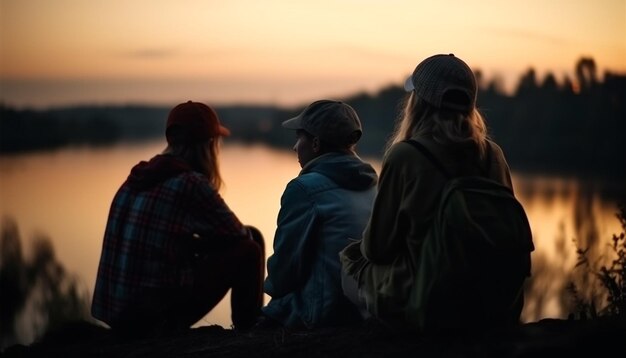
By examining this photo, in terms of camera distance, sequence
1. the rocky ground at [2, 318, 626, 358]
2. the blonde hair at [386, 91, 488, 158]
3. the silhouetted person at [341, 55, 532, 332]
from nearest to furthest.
Answer: 1. the rocky ground at [2, 318, 626, 358]
2. the silhouetted person at [341, 55, 532, 332]
3. the blonde hair at [386, 91, 488, 158]

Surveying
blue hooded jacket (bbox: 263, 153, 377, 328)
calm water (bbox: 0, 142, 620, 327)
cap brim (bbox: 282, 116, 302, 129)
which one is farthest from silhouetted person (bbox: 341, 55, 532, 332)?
calm water (bbox: 0, 142, 620, 327)

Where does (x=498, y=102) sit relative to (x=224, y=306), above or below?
above

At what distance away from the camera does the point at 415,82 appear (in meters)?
3.61

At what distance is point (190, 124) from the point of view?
15.1 ft

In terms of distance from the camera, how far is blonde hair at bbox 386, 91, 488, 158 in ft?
11.4

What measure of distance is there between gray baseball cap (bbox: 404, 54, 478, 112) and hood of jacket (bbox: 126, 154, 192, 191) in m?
1.48

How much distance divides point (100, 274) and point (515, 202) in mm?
2361

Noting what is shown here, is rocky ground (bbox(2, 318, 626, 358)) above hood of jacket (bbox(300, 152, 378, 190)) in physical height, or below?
below

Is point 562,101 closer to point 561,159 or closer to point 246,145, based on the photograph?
point 561,159

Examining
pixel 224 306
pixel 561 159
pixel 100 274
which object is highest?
pixel 561 159

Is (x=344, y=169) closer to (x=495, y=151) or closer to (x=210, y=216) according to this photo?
(x=210, y=216)

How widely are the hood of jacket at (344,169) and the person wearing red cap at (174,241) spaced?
58 centimetres

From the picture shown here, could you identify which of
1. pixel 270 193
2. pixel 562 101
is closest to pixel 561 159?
pixel 562 101

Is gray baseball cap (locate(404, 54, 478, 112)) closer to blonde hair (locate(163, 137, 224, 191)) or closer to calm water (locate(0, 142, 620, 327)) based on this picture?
blonde hair (locate(163, 137, 224, 191))
